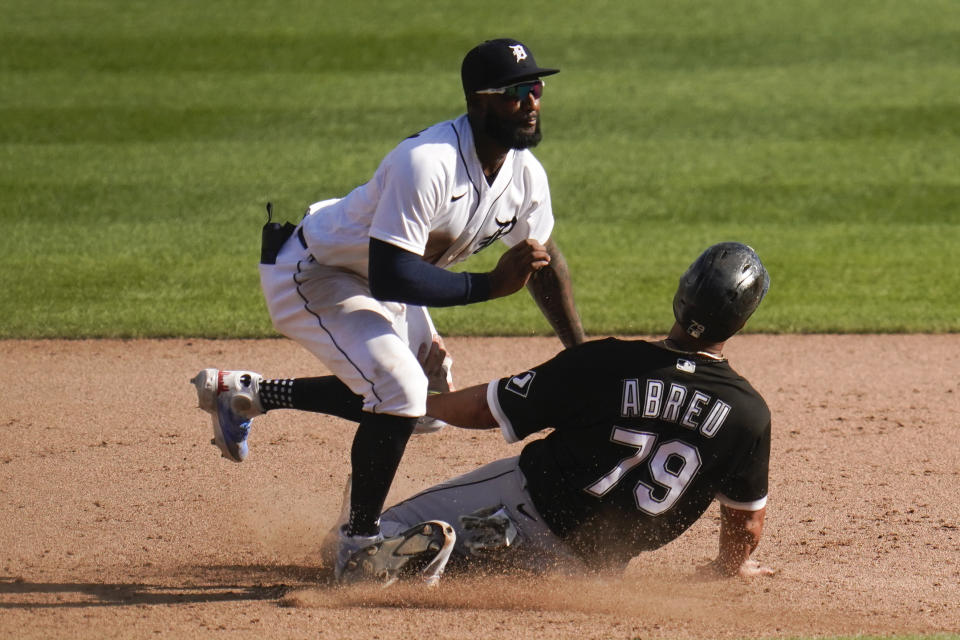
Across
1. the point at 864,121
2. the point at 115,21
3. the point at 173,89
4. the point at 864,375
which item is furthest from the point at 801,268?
the point at 115,21

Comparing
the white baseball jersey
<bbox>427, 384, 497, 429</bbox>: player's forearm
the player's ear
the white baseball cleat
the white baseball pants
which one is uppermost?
the player's ear

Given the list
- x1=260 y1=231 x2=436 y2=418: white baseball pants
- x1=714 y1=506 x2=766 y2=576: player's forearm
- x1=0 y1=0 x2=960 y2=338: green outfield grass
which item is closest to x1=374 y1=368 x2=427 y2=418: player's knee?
x1=260 y1=231 x2=436 y2=418: white baseball pants

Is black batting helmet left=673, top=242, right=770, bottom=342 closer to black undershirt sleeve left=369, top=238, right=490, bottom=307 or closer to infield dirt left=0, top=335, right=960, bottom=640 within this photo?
black undershirt sleeve left=369, top=238, right=490, bottom=307

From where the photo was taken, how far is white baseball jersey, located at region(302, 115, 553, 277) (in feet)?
13.1

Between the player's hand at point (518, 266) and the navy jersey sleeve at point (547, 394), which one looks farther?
the player's hand at point (518, 266)

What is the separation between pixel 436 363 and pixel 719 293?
4.96 feet

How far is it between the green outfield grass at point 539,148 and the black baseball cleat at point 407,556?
3716 mm

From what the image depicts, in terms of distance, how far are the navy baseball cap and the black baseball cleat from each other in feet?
4.81

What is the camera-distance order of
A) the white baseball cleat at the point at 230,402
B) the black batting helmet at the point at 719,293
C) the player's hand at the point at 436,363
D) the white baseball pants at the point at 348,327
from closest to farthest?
the black batting helmet at the point at 719,293 → the white baseball pants at the point at 348,327 → the white baseball cleat at the point at 230,402 → the player's hand at the point at 436,363

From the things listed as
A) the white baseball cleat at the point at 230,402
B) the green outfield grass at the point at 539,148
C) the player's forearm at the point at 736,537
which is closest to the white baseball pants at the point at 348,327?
the white baseball cleat at the point at 230,402

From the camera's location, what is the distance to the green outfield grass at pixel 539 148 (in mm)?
8242

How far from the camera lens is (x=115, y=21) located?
14.1 m

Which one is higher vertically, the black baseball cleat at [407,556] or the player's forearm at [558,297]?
the player's forearm at [558,297]

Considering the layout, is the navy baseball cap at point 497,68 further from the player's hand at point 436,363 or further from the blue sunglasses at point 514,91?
the player's hand at point 436,363
